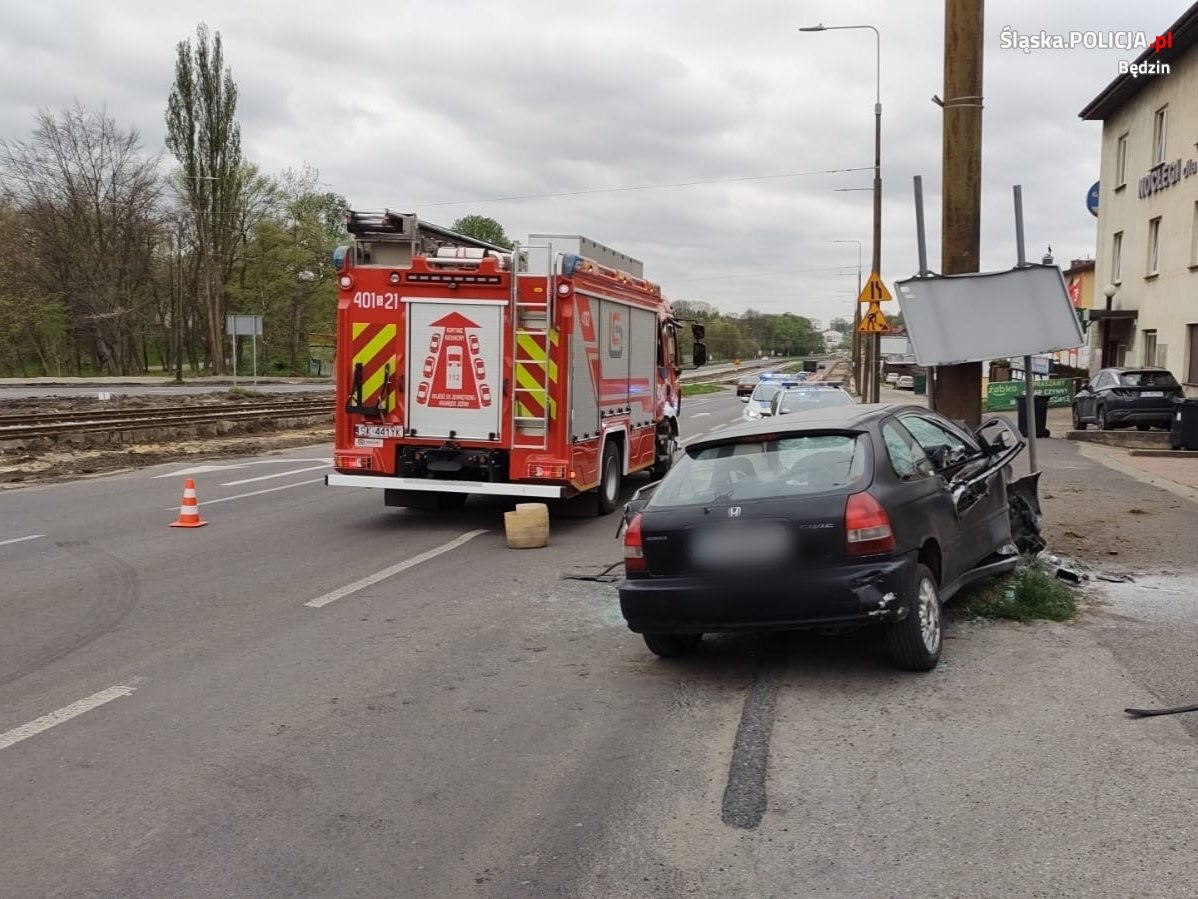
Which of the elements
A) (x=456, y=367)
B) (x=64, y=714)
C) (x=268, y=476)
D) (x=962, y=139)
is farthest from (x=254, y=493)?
(x=962, y=139)

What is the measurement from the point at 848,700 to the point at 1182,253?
24.9 metres

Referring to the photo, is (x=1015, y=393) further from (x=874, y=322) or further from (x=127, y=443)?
(x=127, y=443)

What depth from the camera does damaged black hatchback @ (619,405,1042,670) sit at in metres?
5.38

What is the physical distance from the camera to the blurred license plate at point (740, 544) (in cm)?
546

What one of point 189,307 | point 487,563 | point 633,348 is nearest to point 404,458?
point 487,563

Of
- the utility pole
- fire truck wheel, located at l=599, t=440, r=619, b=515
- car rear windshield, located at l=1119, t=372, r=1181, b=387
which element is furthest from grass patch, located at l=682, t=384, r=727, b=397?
the utility pole

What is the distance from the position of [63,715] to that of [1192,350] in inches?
1047

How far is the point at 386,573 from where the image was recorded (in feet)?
29.0

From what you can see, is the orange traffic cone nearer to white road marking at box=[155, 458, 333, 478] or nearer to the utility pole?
white road marking at box=[155, 458, 333, 478]

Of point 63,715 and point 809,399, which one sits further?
point 809,399

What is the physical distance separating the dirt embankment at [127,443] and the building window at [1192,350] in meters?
21.0

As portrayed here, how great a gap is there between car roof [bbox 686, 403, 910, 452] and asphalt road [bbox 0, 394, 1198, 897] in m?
1.31

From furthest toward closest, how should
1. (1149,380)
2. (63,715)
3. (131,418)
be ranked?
(131,418) → (1149,380) → (63,715)

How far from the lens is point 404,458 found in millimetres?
11039
